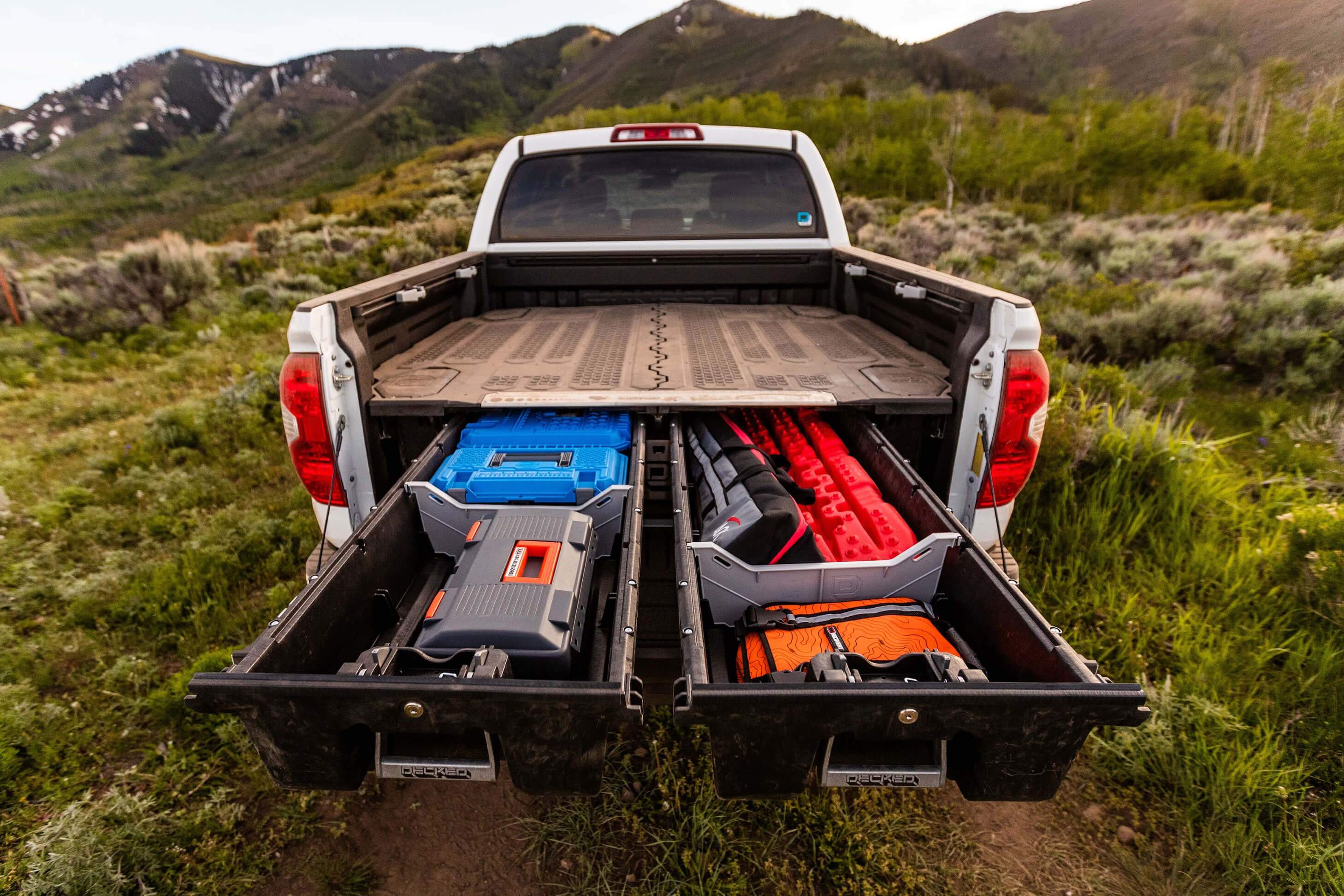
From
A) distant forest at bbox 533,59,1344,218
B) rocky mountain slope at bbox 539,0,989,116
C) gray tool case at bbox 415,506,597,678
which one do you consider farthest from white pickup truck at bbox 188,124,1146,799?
rocky mountain slope at bbox 539,0,989,116

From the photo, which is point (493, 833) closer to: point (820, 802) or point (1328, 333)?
point (820, 802)

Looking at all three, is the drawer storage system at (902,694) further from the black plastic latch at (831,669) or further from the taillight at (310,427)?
the taillight at (310,427)

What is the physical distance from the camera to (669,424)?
278cm

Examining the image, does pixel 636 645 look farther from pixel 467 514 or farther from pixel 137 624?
pixel 137 624

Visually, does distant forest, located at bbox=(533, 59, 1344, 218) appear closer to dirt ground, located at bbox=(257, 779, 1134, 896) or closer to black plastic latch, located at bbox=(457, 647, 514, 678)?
dirt ground, located at bbox=(257, 779, 1134, 896)

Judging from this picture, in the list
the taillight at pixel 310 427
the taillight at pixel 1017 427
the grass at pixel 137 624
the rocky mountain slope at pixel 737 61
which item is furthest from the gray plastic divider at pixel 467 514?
the rocky mountain slope at pixel 737 61

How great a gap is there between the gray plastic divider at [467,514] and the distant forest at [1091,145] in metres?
15.0

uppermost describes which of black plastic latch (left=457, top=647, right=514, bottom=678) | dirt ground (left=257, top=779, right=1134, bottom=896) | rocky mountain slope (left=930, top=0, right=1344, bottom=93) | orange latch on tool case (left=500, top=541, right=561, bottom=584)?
rocky mountain slope (left=930, top=0, right=1344, bottom=93)

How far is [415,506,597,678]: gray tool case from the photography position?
5.14 feet

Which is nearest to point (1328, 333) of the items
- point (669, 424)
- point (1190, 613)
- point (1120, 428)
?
point (1120, 428)

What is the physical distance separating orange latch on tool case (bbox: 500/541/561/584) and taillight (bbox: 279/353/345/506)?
101cm

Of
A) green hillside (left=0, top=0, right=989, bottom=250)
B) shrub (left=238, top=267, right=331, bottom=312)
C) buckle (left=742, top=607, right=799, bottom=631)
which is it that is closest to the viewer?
buckle (left=742, top=607, right=799, bottom=631)

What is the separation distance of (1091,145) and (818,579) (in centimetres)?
3773

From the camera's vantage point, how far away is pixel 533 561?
5.94 ft
